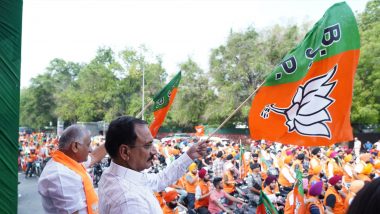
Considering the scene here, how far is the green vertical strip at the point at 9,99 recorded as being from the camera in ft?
8.07

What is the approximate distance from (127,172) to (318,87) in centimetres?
232

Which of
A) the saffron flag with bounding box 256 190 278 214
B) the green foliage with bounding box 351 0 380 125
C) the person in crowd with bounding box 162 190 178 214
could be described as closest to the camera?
the saffron flag with bounding box 256 190 278 214

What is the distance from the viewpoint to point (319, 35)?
11.7ft

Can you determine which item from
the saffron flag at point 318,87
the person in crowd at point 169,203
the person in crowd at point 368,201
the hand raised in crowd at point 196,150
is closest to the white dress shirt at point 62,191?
the hand raised in crowd at point 196,150

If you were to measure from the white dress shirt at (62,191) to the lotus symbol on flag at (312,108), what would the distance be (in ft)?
6.52

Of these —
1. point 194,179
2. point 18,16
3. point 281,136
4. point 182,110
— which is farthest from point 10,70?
point 182,110

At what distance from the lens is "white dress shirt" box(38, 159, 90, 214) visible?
2.63 m

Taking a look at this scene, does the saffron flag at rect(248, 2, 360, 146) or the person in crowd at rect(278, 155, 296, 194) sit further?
the person in crowd at rect(278, 155, 296, 194)

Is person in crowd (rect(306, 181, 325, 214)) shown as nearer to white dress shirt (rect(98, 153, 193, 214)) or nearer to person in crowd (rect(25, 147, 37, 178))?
white dress shirt (rect(98, 153, 193, 214))

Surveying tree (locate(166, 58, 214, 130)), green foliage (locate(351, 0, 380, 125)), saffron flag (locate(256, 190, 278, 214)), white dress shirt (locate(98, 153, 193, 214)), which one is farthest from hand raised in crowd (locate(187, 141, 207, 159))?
tree (locate(166, 58, 214, 130))

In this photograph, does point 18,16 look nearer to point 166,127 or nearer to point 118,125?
point 118,125

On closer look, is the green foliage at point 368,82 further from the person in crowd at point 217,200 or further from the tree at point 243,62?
the person in crowd at point 217,200

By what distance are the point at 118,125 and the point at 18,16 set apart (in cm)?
123

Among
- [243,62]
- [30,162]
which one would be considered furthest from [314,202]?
[243,62]
